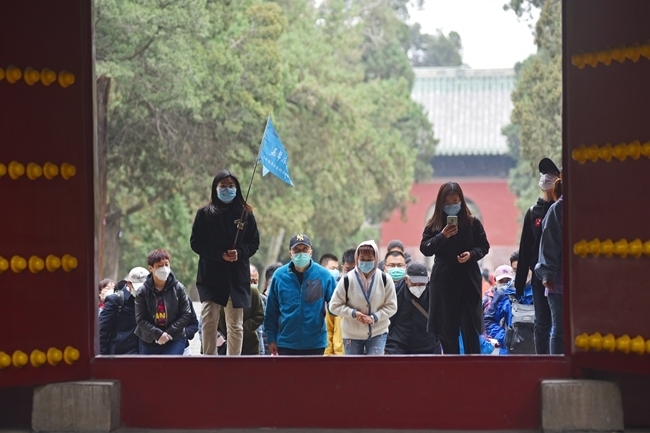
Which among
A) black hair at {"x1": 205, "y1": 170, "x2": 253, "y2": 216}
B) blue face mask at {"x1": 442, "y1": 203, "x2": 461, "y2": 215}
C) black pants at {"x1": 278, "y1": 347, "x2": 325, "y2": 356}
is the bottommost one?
black pants at {"x1": 278, "y1": 347, "x2": 325, "y2": 356}

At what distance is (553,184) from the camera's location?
8.81 meters

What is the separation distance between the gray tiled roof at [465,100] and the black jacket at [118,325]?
41.9 meters

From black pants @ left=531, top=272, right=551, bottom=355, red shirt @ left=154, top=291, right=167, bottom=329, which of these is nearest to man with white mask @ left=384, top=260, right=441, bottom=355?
black pants @ left=531, top=272, right=551, bottom=355

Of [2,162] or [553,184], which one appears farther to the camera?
[553,184]

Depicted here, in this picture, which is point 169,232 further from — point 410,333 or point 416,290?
point 410,333

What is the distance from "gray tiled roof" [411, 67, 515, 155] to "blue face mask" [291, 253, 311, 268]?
1672 inches

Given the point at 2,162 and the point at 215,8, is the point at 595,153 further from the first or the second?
the point at 215,8

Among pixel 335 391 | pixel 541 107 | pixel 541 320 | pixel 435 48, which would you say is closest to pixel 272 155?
pixel 541 320

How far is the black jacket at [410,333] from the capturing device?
10.4 m

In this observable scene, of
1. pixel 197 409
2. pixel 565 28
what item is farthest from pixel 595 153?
pixel 197 409

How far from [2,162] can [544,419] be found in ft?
9.70

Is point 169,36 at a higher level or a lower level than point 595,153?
higher

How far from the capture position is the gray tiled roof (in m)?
53.5

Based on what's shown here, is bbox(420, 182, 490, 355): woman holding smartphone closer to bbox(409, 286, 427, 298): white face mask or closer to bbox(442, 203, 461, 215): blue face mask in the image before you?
bbox(442, 203, 461, 215): blue face mask
